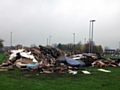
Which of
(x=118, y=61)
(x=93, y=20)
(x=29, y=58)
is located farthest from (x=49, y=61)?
(x=93, y=20)

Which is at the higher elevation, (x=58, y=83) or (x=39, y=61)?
(x=39, y=61)

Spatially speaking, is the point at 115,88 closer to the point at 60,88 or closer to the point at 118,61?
the point at 60,88

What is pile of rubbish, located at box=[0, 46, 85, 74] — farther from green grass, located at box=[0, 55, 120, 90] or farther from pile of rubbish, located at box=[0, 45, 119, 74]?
green grass, located at box=[0, 55, 120, 90]

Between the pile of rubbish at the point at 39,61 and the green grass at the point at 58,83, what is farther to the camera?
the pile of rubbish at the point at 39,61

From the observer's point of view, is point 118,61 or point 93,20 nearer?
point 118,61

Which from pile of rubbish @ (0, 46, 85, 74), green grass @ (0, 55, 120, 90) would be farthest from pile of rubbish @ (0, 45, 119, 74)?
green grass @ (0, 55, 120, 90)

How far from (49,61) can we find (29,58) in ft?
9.30

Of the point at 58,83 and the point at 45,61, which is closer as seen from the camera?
the point at 58,83

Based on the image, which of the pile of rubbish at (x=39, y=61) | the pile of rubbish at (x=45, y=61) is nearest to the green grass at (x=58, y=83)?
the pile of rubbish at (x=39, y=61)

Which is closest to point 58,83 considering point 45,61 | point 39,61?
point 45,61

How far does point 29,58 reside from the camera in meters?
22.5

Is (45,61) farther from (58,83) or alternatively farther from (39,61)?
(58,83)

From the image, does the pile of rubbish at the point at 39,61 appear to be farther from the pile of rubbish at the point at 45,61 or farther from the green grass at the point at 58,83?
the green grass at the point at 58,83

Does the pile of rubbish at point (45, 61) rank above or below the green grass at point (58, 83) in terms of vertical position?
above
